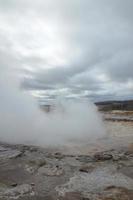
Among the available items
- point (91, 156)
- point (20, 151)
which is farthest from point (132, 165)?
point (20, 151)

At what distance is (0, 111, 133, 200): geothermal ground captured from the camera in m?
3.81

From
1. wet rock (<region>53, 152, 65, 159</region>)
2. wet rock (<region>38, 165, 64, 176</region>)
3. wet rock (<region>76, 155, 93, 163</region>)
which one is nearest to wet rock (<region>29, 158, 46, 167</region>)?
wet rock (<region>38, 165, 64, 176</region>)

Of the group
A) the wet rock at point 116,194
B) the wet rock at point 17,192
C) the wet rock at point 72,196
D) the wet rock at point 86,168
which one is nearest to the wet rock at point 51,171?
the wet rock at point 86,168

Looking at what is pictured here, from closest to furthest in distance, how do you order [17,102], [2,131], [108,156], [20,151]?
[108,156] → [20,151] → [2,131] → [17,102]

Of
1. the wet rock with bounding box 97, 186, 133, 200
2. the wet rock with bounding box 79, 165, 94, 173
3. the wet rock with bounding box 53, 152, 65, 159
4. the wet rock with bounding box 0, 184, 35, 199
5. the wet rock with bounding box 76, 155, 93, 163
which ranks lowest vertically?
the wet rock with bounding box 97, 186, 133, 200

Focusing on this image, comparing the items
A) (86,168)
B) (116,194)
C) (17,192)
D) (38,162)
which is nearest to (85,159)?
(86,168)

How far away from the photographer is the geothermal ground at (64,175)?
3814 mm

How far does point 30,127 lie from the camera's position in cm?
1053

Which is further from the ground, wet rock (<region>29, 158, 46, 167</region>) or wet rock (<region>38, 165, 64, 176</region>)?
wet rock (<region>29, 158, 46, 167</region>)

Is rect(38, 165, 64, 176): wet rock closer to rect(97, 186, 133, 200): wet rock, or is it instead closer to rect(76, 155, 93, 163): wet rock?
rect(76, 155, 93, 163): wet rock

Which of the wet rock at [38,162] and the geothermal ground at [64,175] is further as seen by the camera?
the wet rock at [38,162]

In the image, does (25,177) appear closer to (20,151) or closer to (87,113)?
(20,151)

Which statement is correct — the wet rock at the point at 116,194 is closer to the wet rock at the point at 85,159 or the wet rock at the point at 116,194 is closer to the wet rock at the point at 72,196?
the wet rock at the point at 72,196

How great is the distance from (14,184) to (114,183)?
1.97 metres
